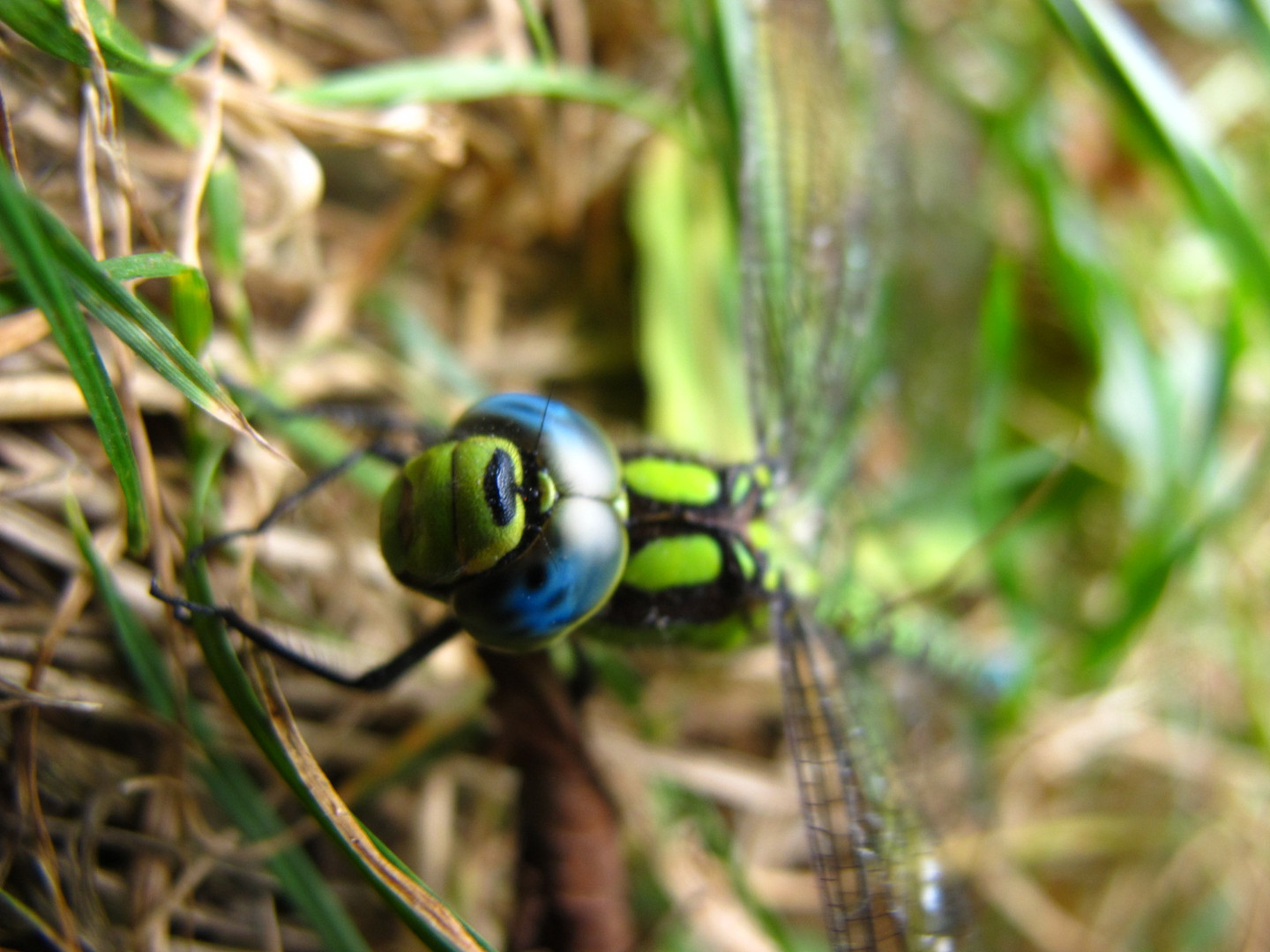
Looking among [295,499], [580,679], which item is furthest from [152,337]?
[580,679]

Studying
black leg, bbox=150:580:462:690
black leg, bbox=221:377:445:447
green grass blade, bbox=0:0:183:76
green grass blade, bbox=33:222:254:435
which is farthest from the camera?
black leg, bbox=221:377:445:447

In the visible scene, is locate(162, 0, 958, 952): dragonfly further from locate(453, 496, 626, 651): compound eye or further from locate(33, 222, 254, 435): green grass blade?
locate(33, 222, 254, 435): green grass blade

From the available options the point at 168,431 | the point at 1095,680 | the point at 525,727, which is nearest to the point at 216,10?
the point at 168,431

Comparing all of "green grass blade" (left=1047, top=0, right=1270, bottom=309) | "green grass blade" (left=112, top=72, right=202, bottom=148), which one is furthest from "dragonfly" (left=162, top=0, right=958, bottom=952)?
"green grass blade" (left=112, top=72, right=202, bottom=148)

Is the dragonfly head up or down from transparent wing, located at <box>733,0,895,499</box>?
down

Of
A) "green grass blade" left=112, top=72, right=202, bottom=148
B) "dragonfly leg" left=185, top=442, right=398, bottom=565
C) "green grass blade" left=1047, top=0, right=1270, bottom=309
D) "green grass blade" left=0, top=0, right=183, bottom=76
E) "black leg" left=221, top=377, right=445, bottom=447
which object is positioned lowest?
"dragonfly leg" left=185, top=442, right=398, bottom=565

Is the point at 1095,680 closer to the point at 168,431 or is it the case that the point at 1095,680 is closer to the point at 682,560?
the point at 682,560

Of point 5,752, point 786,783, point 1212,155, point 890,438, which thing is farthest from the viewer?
point 890,438

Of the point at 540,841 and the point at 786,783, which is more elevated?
the point at 786,783
